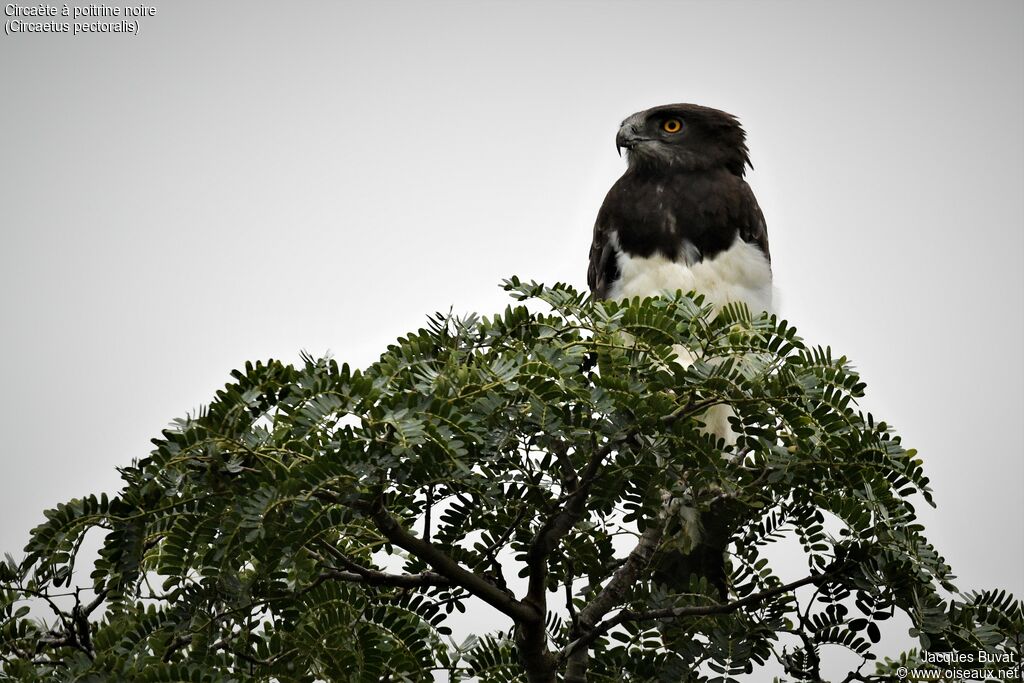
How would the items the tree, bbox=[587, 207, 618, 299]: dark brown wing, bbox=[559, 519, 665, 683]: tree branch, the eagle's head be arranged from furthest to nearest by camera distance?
the eagle's head < bbox=[587, 207, 618, 299]: dark brown wing < bbox=[559, 519, 665, 683]: tree branch < the tree

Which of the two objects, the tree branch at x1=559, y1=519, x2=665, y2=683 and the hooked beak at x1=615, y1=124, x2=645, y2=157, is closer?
the tree branch at x1=559, y1=519, x2=665, y2=683

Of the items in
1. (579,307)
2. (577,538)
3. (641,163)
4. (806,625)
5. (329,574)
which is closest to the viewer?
(329,574)

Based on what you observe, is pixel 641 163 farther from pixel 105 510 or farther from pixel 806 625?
pixel 105 510

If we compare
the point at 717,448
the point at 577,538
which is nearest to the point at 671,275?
the point at 577,538

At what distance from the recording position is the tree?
208 cm

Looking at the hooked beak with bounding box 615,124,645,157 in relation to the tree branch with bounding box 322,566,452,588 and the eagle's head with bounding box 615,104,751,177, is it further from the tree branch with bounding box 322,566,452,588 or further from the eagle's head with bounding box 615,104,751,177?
the tree branch with bounding box 322,566,452,588

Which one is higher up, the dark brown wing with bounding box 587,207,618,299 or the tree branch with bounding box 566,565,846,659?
the dark brown wing with bounding box 587,207,618,299

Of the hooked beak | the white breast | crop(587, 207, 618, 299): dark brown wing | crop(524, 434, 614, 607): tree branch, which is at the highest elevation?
the hooked beak

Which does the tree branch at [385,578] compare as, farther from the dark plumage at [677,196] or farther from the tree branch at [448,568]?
the dark plumage at [677,196]

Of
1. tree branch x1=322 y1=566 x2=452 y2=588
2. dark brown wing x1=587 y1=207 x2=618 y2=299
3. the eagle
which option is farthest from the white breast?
tree branch x1=322 y1=566 x2=452 y2=588

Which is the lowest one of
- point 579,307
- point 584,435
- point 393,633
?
point 393,633

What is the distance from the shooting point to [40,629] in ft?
9.04

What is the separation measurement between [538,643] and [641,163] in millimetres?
3476

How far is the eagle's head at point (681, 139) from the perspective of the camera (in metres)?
5.45
